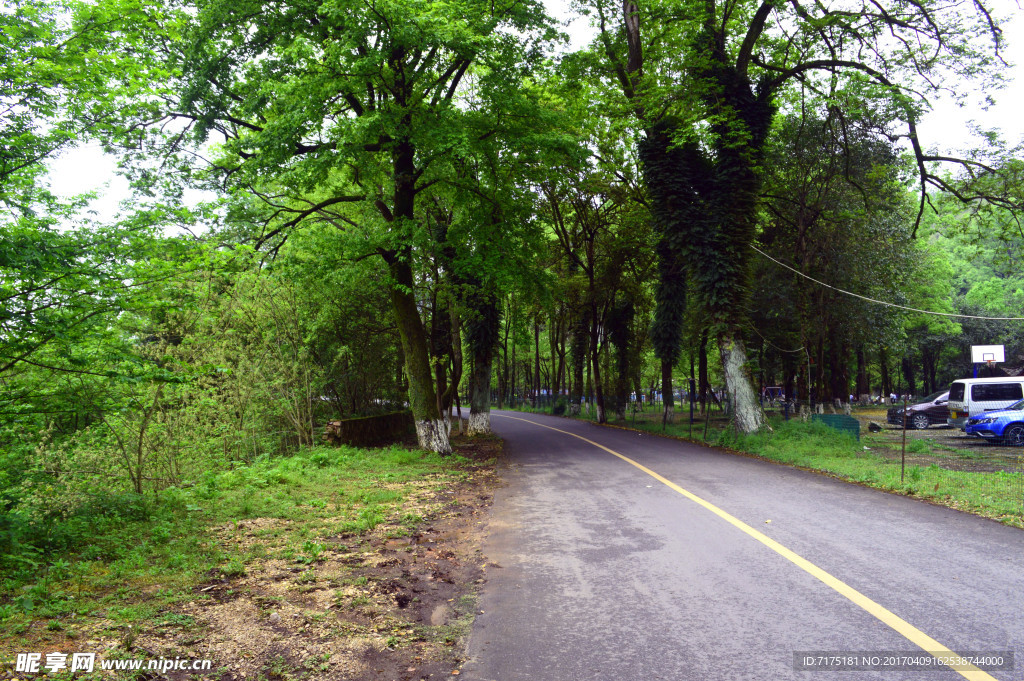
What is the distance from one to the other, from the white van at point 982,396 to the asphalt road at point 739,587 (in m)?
16.1

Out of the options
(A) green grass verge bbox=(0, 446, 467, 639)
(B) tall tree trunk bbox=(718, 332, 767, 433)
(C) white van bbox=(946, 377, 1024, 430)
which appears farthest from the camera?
(C) white van bbox=(946, 377, 1024, 430)

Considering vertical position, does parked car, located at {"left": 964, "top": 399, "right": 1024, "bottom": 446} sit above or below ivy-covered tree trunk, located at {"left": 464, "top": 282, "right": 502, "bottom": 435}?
below

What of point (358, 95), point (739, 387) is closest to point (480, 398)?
point (739, 387)

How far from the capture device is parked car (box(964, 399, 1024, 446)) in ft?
55.2

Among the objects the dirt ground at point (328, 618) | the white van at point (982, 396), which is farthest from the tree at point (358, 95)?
the white van at point (982, 396)

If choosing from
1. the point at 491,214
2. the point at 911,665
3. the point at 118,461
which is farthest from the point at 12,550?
the point at 491,214

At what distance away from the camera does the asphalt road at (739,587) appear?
3.57 m

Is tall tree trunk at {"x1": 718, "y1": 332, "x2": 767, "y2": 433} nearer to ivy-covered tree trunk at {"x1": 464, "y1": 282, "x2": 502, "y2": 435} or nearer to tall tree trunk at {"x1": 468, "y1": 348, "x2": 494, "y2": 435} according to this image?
ivy-covered tree trunk at {"x1": 464, "y1": 282, "x2": 502, "y2": 435}

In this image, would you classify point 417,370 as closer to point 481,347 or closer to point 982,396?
point 481,347

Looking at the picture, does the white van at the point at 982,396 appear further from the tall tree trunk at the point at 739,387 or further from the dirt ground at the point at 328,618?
the dirt ground at the point at 328,618

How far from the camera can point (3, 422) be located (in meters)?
5.32

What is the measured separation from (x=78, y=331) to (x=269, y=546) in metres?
2.92

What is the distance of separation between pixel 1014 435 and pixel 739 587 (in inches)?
693

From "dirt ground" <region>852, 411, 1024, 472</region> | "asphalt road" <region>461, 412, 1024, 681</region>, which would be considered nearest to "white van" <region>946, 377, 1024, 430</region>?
"dirt ground" <region>852, 411, 1024, 472</region>
